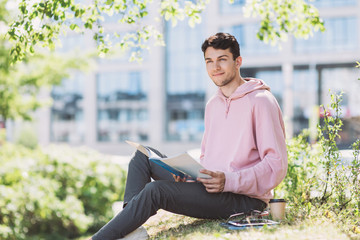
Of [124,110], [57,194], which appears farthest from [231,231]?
[124,110]

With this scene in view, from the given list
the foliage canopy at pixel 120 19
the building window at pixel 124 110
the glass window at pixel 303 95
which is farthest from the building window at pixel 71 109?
the foliage canopy at pixel 120 19

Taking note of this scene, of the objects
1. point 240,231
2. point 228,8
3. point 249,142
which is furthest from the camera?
point 228,8

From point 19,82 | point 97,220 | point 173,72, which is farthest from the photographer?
point 173,72

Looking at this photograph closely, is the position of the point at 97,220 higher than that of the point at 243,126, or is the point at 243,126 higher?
the point at 243,126

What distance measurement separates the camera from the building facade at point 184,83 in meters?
26.7

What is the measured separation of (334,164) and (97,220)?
5.23 m

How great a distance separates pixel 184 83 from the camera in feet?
102

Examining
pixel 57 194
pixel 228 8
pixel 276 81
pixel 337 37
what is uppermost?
pixel 228 8

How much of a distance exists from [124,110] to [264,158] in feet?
95.4

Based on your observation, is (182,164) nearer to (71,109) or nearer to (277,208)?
(277,208)

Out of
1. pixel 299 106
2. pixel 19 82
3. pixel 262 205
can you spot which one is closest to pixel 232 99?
pixel 262 205

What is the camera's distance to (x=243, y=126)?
3.13 m

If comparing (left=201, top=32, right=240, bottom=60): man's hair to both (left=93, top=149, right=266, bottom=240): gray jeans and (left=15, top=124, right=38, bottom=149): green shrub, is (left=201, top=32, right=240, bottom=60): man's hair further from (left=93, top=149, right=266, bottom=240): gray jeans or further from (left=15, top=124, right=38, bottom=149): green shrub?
(left=15, top=124, right=38, bottom=149): green shrub

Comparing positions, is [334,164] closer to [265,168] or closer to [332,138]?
[332,138]
